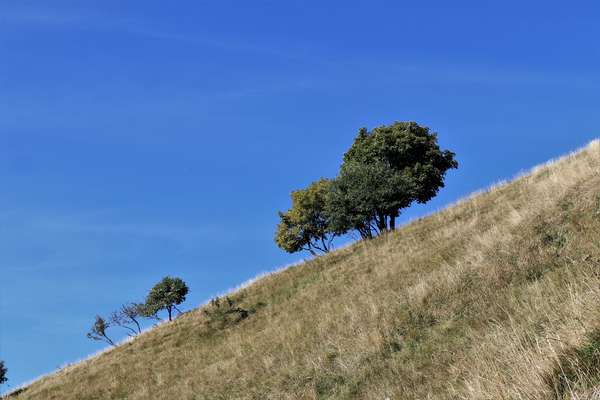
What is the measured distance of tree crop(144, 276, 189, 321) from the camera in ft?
148

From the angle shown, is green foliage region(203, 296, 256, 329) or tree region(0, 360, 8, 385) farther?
tree region(0, 360, 8, 385)

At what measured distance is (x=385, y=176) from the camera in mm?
35594

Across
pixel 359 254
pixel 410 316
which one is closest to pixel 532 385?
pixel 410 316

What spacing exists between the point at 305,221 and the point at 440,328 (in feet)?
155

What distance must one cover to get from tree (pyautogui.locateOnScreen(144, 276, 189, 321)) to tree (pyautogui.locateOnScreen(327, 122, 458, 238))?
1717cm

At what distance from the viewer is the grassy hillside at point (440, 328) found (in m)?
5.61

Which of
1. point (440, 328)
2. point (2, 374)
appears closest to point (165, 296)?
point (2, 374)

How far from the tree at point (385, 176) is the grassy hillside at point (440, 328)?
11406mm

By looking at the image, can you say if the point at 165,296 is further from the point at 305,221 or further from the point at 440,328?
the point at 440,328

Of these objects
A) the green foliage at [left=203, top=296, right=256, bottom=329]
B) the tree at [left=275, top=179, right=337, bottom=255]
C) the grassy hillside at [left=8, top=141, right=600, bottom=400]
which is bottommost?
the grassy hillside at [left=8, top=141, right=600, bottom=400]

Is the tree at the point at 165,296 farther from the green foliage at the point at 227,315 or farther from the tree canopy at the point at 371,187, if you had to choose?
the green foliage at the point at 227,315

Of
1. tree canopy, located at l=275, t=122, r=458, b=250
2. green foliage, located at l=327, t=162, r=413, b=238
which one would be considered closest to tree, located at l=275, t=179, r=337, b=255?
tree canopy, located at l=275, t=122, r=458, b=250

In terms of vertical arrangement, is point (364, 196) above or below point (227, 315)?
above

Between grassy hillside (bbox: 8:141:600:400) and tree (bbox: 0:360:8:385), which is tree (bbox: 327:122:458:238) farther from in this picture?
tree (bbox: 0:360:8:385)
